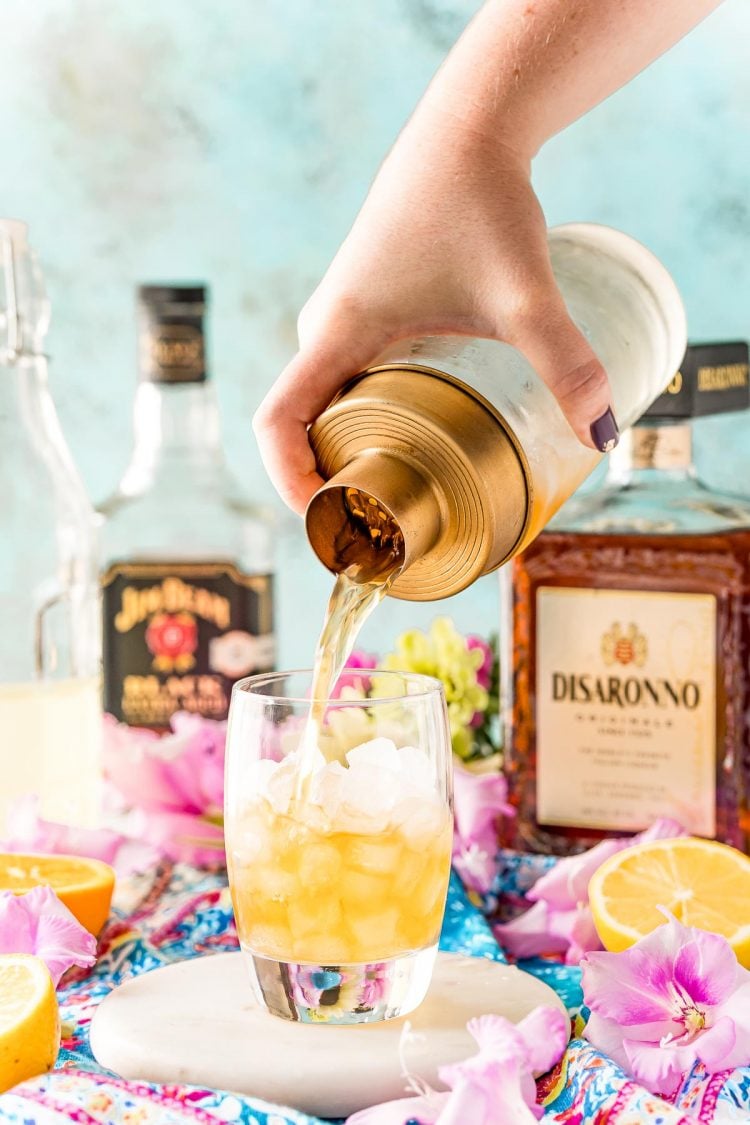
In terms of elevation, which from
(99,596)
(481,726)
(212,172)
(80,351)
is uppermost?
(212,172)

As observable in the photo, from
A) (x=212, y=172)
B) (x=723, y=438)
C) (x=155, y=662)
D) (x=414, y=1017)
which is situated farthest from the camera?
(x=212, y=172)

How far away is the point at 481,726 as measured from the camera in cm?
153

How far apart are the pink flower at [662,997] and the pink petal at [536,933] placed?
0.27 metres

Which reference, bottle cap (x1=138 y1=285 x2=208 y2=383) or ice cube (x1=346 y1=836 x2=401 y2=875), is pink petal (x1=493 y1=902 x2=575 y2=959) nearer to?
ice cube (x1=346 y1=836 x2=401 y2=875)

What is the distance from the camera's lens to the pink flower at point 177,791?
4.51 feet

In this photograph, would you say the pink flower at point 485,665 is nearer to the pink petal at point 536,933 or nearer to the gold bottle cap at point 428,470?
the pink petal at point 536,933

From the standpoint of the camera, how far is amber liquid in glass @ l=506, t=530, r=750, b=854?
51.8 inches

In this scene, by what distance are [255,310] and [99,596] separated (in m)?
0.62

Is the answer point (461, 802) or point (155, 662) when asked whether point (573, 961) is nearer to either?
point (461, 802)

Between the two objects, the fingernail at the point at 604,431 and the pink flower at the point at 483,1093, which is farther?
the fingernail at the point at 604,431

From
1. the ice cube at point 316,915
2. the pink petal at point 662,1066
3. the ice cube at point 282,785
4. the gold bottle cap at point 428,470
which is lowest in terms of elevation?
the pink petal at point 662,1066

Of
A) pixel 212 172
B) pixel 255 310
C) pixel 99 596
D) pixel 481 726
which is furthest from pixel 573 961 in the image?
pixel 212 172

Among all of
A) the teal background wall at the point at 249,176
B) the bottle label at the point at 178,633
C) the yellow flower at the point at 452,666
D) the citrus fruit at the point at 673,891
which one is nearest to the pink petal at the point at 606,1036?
the citrus fruit at the point at 673,891

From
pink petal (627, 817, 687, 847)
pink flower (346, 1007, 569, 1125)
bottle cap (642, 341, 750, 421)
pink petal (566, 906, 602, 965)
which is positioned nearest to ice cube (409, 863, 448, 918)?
pink flower (346, 1007, 569, 1125)
